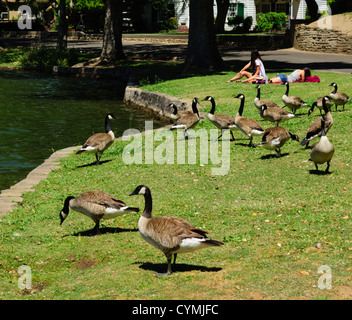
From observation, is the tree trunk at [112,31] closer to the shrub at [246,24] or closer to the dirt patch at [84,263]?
the shrub at [246,24]

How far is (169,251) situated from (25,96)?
84.8ft

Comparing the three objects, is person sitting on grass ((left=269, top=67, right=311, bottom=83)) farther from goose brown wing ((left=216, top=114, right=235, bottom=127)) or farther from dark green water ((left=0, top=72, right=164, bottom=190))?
goose brown wing ((left=216, top=114, right=235, bottom=127))

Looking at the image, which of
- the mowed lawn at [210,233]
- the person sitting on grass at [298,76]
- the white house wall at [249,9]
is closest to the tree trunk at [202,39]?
the person sitting on grass at [298,76]

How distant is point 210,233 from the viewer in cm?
1030

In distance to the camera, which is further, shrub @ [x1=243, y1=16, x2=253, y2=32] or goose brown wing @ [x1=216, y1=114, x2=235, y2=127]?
shrub @ [x1=243, y1=16, x2=253, y2=32]

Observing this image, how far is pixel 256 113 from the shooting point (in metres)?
20.7

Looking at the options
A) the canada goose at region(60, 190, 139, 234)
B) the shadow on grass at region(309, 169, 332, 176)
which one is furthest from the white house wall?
the canada goose at region(60, 190, 139, 234)

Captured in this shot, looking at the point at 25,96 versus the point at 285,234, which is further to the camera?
the point at 25,96

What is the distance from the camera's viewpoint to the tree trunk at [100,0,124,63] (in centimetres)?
4253

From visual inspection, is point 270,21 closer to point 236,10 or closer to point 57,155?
point 236,10

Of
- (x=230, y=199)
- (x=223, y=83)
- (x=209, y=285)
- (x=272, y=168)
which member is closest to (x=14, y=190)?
(x=230, y=199)

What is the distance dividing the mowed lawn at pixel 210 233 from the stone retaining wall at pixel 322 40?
29.8 m

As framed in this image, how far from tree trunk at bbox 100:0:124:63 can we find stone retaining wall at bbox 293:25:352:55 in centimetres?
1630

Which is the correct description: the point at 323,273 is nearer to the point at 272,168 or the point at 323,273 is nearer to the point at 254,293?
the point at 254,293
